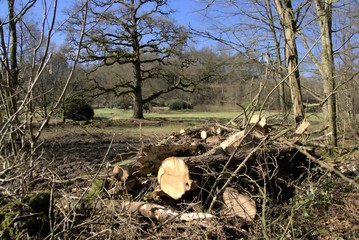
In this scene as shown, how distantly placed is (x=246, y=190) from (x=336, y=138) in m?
3.84

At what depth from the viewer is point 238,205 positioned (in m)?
3.98

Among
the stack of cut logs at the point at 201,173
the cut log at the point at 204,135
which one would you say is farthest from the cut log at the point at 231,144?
the cut log at the point at 204,135

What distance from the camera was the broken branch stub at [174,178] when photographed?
398cm

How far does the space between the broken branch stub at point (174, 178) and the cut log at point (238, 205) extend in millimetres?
473

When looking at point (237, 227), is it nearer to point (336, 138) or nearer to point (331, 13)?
point (336, 138)

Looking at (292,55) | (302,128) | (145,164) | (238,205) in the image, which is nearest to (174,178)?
(145,164)

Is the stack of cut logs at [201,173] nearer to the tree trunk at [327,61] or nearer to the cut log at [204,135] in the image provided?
the cut log at [204,135]

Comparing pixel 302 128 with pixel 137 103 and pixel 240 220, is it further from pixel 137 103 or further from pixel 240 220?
pixel 137 103

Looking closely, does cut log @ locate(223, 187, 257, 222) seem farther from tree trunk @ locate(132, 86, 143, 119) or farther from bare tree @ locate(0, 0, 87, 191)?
tree trunk @ locate(132, 86, 143, 119)

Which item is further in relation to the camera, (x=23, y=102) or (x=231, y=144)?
(x=231, y=144)

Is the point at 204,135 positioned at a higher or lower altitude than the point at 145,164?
higher

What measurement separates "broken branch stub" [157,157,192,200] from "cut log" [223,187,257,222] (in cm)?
47

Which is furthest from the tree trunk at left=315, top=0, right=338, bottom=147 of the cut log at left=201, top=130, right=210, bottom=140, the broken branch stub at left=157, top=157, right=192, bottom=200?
the broken branch stub at left=157, top=157, right=192, bottom=200

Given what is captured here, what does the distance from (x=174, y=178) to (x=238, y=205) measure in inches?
30.8
